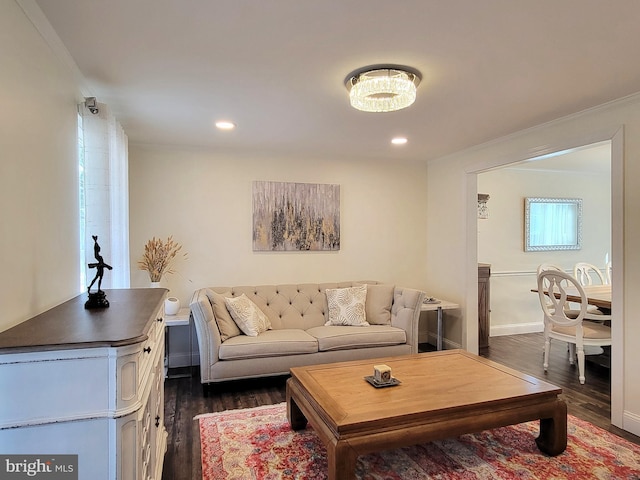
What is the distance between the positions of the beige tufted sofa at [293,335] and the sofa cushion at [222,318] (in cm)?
2

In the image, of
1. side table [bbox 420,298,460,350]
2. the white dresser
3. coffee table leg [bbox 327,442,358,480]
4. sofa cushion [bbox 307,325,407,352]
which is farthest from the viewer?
side table [bbox 420,298,460,350]

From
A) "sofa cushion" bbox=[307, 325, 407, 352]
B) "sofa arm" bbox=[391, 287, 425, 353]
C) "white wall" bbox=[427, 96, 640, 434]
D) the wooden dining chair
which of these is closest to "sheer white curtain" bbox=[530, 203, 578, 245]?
the wooden dining chair

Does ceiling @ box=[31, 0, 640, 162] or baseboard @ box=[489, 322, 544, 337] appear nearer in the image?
ceiling @ box=[31, 0, 640, 162]

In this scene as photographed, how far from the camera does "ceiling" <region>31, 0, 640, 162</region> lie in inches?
66.9

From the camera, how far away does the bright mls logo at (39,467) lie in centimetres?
119

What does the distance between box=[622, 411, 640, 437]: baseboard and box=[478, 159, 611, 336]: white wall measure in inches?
105

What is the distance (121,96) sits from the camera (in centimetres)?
271

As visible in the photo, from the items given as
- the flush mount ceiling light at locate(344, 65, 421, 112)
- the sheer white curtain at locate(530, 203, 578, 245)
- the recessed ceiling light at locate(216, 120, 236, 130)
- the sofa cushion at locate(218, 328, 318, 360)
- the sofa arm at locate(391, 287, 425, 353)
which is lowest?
the sofa cushion at locate(218, 328, 318, 360)

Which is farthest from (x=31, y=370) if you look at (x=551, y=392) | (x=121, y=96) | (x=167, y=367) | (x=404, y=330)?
(x=404, y=330)

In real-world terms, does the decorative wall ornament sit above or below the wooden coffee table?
above

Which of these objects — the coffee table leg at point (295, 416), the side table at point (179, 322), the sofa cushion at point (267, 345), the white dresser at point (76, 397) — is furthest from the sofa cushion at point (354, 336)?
the white dresser at point (76, 397)

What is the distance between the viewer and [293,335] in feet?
12.4

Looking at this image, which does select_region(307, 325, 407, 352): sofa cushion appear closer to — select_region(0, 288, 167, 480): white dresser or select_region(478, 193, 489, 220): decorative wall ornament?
select_region(478, 193, 489, 220): decorative wall ornament

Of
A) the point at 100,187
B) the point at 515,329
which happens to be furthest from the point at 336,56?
the point at 515,329
